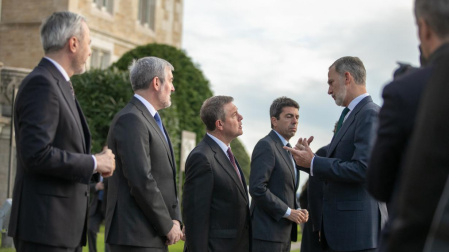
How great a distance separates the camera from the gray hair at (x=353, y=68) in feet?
20.2

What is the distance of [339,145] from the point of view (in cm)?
591

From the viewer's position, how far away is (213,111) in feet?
21.6

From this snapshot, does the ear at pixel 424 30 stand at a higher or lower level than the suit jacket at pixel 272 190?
higher

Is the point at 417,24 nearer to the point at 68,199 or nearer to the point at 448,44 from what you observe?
the point at 448,44

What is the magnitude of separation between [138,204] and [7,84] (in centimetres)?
1499

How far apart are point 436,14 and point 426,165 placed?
0.59 meters

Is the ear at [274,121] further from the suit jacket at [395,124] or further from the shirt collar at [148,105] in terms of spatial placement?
the suit jacket at [395,124]

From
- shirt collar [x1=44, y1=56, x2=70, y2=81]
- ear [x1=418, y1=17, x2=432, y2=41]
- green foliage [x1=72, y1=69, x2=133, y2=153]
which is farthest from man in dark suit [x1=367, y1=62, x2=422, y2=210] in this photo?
green foliage [x1=72, y1=69, x2=133, y2=153]

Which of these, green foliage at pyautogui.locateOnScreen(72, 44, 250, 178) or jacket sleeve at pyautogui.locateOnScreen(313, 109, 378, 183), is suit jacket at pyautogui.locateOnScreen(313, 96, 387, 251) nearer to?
jacket sleeve at pyautogui.locateOnScreen(313, 109, 378, 183)

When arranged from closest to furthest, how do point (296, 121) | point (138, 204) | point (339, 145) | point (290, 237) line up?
point (138, 204) → point (339, 145) → point (290, 237) → point (296, 121)

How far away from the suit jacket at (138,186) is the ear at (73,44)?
3.16ft

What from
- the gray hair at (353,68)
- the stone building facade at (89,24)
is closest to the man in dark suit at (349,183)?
the gray hair at (353,68)

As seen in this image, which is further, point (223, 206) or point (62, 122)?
point (223, 206)

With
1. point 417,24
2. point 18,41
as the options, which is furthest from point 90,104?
point 417,24
